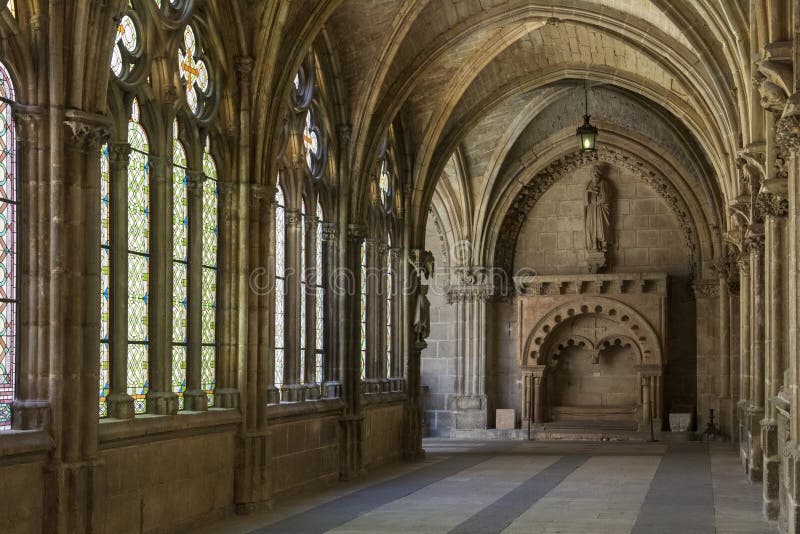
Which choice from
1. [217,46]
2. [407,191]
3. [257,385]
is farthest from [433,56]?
[257,385]

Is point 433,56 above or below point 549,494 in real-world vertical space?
above

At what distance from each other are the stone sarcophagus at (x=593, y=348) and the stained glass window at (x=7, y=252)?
61.2 feet

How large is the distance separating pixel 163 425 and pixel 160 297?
1241mm

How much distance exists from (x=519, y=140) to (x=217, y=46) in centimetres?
1441

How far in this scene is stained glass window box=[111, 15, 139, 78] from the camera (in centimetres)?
1077

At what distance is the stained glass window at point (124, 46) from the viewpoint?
10.8 metres

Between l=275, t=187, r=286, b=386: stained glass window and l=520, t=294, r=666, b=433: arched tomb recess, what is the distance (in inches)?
→ 491

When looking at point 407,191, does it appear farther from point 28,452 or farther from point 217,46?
point 28,452

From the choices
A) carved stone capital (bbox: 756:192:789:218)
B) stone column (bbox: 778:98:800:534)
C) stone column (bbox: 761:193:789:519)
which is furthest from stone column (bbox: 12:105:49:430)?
stone column (bbox: 761:193:789:519)

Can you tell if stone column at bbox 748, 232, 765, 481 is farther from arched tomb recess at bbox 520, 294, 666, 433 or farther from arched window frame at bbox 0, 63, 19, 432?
arched window frame at bbox 0, 63, 19, 432

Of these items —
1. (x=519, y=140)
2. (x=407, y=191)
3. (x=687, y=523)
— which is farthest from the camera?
(x=519, y=140)

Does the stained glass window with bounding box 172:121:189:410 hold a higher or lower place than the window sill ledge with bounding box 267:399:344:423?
higher

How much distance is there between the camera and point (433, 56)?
18.3m

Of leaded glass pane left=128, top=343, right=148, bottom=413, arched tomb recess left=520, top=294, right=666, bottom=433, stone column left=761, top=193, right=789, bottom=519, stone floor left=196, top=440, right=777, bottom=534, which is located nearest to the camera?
leaded glass pane left=128, top=343, right=148, bottom=413
